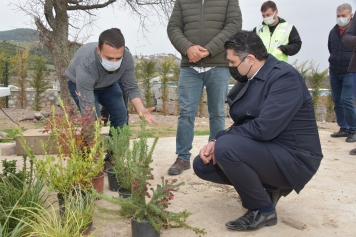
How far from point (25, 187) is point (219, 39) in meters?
2.39

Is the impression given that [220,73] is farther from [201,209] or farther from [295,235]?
[295,235]

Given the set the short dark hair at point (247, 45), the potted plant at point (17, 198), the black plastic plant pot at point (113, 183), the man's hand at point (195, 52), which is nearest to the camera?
the potted plant at point (17, 198)

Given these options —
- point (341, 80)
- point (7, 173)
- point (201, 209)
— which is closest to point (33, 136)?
point (7, 173)

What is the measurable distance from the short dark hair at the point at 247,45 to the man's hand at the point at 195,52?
1.12 meters

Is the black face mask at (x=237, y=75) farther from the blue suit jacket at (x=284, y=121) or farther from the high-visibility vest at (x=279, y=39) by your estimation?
the high-visibility vest at (x=279, y=39)

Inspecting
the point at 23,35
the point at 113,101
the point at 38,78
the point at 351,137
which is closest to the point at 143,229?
the point at 113,101

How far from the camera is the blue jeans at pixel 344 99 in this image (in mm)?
5734

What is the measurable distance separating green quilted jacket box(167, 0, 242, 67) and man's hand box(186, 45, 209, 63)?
8 centimetres

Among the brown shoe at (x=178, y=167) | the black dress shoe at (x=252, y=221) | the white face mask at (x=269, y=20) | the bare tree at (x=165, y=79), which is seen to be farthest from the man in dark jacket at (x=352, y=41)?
the bare tree at (x=165, y=79)

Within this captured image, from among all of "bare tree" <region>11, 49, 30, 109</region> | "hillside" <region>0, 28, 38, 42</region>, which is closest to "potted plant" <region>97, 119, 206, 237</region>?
"hillside" <region>0, 28, 38, 42</region>

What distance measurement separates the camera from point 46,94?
49.1ft

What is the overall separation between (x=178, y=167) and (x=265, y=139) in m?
1.53

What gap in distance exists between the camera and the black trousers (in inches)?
106

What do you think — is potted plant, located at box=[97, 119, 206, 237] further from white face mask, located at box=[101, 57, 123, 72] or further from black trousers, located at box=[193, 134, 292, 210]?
white face mask, located at box=[101, 57, 123, 72]
